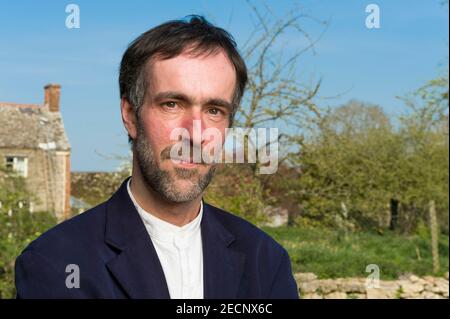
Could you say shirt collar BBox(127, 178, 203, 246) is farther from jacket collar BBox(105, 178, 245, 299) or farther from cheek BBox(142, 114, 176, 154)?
cheek BBox(142, 114, 176, 154)

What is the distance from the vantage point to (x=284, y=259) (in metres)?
1.82

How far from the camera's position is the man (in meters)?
1.40

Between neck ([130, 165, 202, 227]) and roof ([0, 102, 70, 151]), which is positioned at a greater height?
roof ([0, 102, 70, 151])

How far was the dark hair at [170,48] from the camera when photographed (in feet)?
5.07

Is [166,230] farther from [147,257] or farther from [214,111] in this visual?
[214,111]

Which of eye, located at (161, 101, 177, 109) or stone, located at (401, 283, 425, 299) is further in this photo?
stone, located at (401, 283, 425, 299)

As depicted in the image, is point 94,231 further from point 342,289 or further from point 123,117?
point 342,289

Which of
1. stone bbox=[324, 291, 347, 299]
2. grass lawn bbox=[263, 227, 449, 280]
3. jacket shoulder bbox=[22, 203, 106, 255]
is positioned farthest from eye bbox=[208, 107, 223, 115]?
grass lawn bbox=[263, 227, 449, 280]

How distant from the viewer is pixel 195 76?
1.38 meters

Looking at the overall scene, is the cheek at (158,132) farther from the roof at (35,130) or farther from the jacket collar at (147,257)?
the roof at (35,130)

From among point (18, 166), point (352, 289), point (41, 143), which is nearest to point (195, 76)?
point (352, 289)

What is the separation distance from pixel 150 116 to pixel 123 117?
29 cm

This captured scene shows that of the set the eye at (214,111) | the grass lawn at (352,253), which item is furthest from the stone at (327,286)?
the eye at (214,111)
